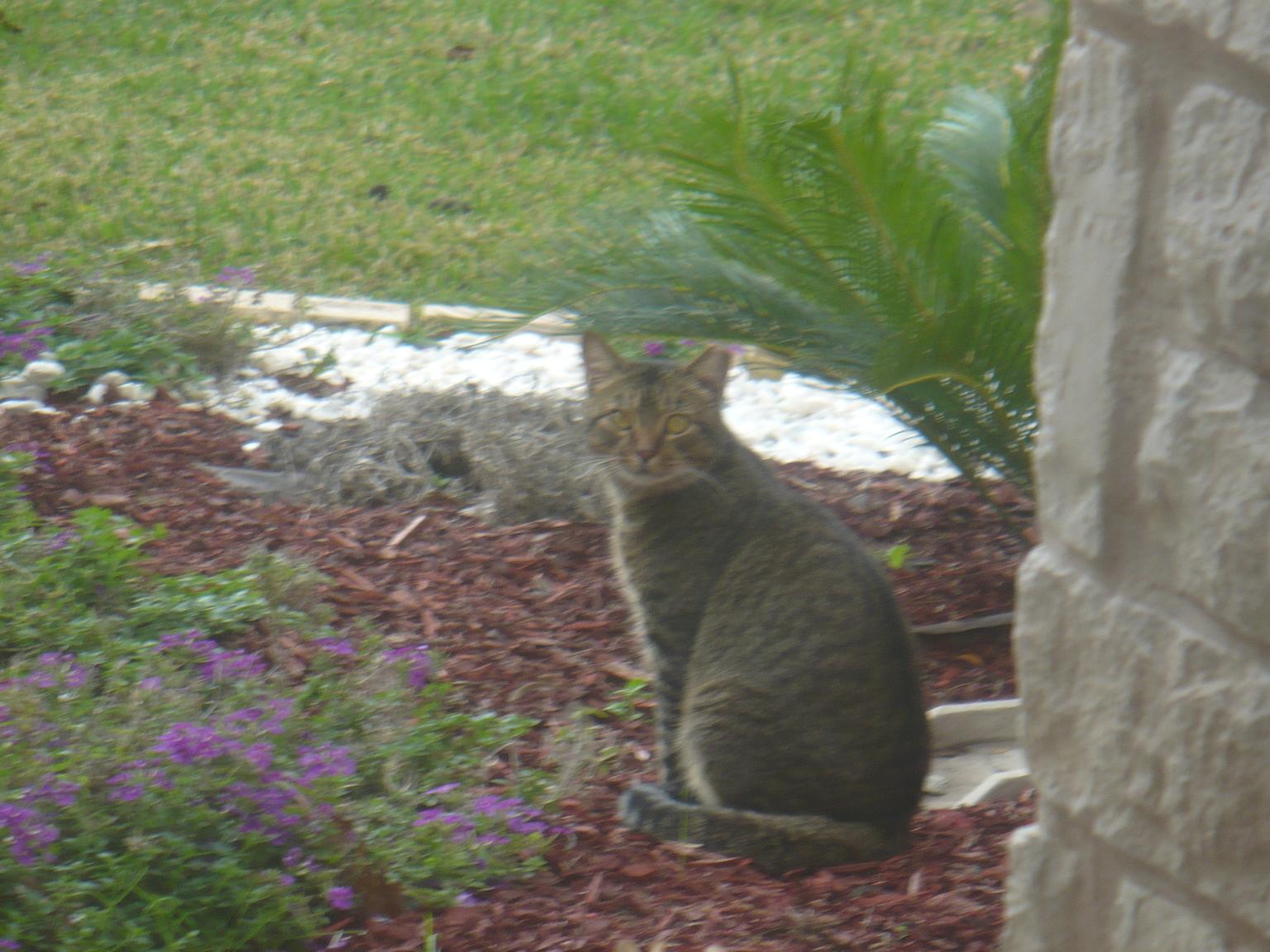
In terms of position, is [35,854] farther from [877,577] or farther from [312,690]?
[877,577]

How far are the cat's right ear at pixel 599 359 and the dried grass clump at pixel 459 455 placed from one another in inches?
39.7

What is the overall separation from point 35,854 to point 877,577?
1.96 metres

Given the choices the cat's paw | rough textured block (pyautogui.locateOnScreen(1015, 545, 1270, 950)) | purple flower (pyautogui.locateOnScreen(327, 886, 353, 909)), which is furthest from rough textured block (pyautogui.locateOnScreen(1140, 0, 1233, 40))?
the cat's paw

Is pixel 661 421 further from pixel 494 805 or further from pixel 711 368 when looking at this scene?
Result: pixel 494 805

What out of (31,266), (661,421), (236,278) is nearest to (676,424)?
(661,421)

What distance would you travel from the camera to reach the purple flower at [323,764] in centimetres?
298

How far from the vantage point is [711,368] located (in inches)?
164

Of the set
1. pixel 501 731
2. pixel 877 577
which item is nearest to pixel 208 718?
pixel 501 731

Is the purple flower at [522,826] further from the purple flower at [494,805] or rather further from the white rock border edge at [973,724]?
the white rock border edge at [973,724]

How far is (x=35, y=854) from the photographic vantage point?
2633 mm

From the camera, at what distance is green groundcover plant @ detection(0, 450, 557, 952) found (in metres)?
2.62

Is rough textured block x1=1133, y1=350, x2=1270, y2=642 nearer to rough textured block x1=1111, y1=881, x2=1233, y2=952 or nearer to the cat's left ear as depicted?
rough textured block x1=1111, y1=881, x2=1233, y2=952

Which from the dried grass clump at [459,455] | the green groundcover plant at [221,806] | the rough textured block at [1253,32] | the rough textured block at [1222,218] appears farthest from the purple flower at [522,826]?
the rough textured block at [1253,32]

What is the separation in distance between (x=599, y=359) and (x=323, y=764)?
1.63m
